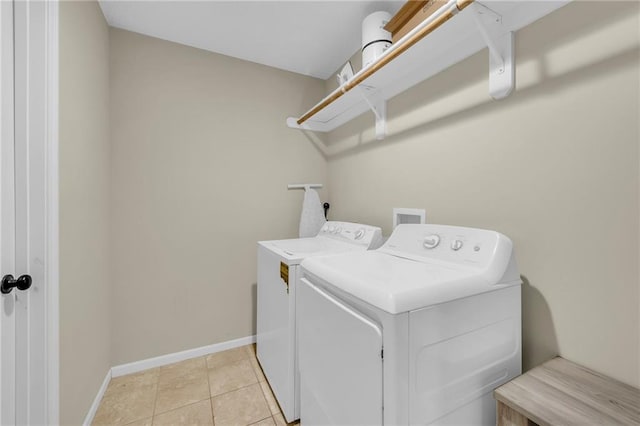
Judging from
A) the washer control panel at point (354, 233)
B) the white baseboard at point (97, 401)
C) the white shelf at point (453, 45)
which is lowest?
the white baseboard at point (97, 401)

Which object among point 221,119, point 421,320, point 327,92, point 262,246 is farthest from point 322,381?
point 327,92

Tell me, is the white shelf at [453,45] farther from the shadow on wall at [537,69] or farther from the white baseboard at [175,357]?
the white baseboard at [175,357]

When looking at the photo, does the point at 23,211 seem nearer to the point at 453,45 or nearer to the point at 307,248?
the point at 307,248

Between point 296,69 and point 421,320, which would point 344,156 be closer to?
point 296,69

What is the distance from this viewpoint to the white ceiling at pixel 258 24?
158cm

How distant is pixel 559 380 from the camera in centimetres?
79

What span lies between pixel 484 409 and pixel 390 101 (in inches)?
63.7

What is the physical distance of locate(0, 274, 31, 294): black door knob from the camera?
2.83 feet

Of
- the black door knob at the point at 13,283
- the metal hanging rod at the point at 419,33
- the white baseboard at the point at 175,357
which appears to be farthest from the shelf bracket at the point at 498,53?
the white baseboard at the point at 175,357

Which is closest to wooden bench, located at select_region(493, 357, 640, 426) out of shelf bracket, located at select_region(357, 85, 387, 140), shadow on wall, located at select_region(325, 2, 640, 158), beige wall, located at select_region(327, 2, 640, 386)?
beige wall, located at select_region(327, 2, 640, 386)

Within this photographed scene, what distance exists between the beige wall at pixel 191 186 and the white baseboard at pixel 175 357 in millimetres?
38

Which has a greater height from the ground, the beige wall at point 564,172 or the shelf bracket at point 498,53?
the shelf bracket at point 498,53

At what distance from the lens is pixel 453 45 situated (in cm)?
125

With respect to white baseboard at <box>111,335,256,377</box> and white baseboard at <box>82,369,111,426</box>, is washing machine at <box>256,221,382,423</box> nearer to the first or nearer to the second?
white baseboard at <box>111,335,256,377</box>
